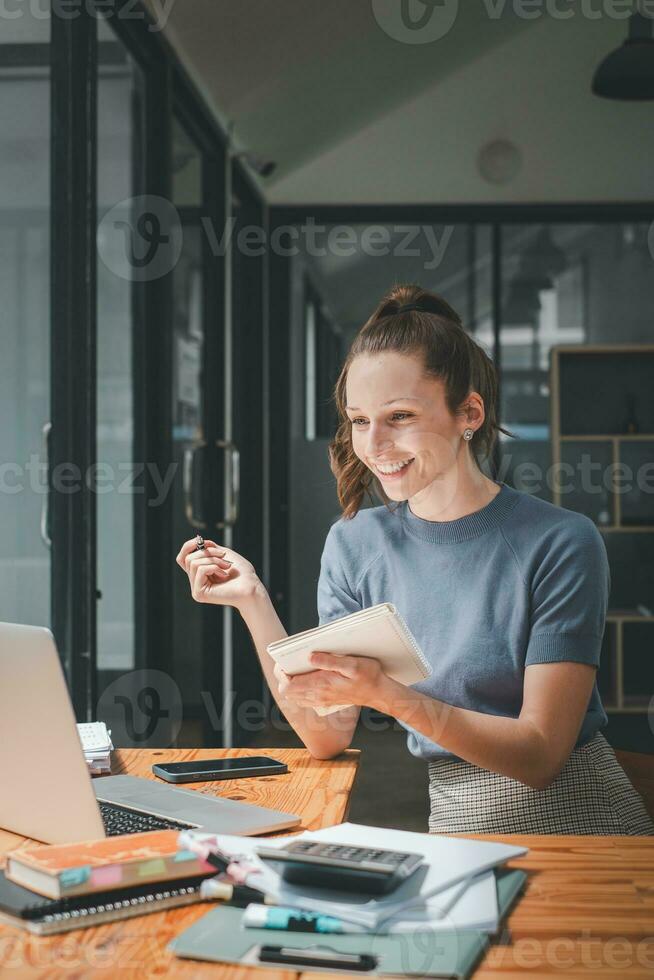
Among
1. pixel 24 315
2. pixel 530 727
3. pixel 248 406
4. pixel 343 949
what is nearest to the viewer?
pixel 343 949

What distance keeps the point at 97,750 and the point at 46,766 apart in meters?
0.45

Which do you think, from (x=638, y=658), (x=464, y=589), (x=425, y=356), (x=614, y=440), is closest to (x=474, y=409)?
(x=425, y=356)

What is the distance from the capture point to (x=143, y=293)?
3227 millimetres

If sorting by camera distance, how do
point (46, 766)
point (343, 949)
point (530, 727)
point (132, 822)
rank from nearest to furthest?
point (343, 949) → point (46, 766) → point (132, 822) → point (530, 727)

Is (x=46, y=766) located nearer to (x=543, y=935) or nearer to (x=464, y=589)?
(x=543, y=935)

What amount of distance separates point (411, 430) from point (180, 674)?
2.39 meters

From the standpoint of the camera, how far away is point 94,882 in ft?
3.35

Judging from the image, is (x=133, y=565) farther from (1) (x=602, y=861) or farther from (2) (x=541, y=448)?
(2) (x=541, y=448)

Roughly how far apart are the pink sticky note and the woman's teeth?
79cm

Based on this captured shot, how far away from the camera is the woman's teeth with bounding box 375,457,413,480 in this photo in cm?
166

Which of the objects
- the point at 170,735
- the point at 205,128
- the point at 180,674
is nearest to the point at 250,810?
the point at 170,735

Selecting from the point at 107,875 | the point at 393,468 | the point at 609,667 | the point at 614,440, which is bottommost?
the point at 609,667

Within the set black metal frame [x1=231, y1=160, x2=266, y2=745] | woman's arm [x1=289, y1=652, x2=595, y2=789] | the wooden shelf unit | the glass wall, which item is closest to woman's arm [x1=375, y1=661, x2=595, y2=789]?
woman's arm [x1=289, y1=652, x2=595, y2=789]

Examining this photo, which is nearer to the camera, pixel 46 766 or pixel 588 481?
pixel 46 766
